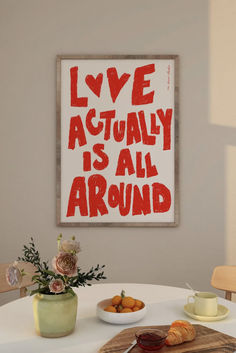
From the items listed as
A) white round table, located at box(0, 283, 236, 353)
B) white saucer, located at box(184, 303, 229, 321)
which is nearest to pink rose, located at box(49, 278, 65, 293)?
white round table, located at box(0, 283, 236, 353)

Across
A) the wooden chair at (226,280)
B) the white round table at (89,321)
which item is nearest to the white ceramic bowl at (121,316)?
the white round table at (89,321)

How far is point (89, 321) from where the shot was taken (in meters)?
1.36

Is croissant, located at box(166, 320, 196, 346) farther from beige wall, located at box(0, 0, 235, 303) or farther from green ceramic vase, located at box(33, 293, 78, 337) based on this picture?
beige wall, located at box(0, 0, 235, 303)

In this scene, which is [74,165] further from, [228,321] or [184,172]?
[228,321]

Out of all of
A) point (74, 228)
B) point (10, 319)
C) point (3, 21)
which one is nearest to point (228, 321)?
point (10, 319)

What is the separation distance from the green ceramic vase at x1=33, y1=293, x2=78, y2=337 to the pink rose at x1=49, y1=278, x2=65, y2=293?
0.17ft

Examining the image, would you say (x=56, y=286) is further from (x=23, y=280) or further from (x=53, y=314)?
(x=23, y=280)

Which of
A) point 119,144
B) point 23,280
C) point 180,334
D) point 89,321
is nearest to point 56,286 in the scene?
point 89,321

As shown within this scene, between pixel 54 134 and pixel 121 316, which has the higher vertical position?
pixel 54 134

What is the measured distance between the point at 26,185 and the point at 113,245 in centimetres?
75

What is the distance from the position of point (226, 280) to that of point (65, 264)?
121cm

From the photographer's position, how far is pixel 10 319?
1369 millimetres

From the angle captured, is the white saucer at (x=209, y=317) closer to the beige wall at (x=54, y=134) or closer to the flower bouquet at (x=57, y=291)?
the flower bouquet at (x=57, y=291)

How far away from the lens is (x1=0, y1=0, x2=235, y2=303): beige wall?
268 cm
